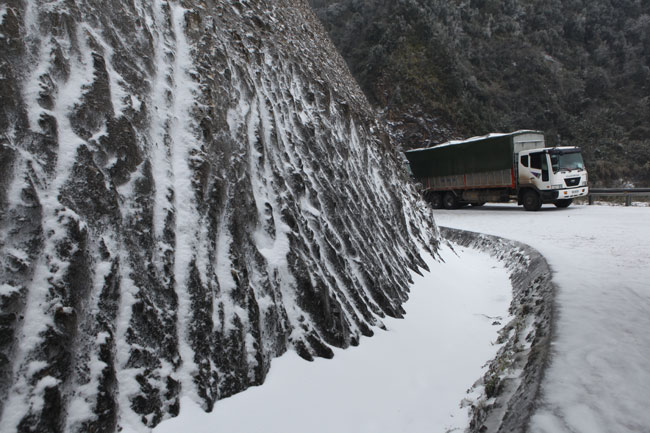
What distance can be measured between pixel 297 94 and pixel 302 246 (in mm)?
2071

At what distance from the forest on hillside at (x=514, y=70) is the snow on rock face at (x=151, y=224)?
25.3m

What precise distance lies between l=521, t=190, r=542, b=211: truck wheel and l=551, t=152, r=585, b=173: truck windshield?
121 cm

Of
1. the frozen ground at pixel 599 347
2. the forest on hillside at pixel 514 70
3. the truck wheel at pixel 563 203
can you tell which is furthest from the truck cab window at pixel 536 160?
the forest on hillside at pixel 514 70

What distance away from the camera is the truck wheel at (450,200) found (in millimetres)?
19867

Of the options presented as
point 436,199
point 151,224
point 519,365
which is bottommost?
point 436,199

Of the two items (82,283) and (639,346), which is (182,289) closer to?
(82,283)

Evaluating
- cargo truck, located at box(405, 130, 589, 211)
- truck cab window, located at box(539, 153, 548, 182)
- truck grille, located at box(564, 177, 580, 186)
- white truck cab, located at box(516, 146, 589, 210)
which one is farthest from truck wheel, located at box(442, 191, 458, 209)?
truck grille, located at box(564, 177, 580, 186)

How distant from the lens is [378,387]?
2953mm

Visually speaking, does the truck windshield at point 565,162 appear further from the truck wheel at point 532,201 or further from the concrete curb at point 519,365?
the concrete curb at point 519,365

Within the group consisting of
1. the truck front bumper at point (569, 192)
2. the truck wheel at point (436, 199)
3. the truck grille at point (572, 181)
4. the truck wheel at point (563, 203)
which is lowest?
the truck wheel at point (436, 199)

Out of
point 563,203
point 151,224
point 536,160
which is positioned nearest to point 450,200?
point 536,160

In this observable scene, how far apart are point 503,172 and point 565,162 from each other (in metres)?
2.34

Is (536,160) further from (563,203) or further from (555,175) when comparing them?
(563,203)

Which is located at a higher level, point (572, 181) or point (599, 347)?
point (599, 347)
